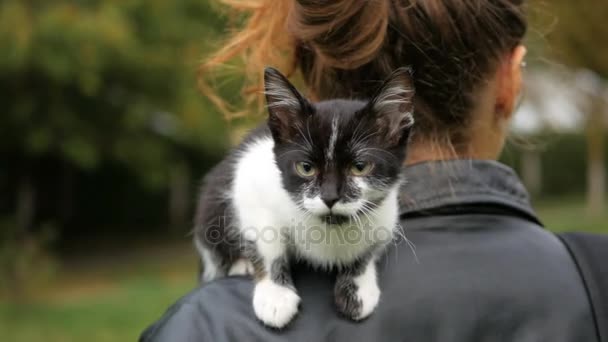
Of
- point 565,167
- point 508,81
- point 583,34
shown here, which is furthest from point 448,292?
point 565,167

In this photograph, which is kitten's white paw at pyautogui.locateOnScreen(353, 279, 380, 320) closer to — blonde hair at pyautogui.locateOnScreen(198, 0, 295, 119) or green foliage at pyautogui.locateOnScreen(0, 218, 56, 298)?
blonde hair at pyautogui.locateOnScreen(198, 0, 295, 119)

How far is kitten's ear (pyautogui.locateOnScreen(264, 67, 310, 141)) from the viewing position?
157 centimetres

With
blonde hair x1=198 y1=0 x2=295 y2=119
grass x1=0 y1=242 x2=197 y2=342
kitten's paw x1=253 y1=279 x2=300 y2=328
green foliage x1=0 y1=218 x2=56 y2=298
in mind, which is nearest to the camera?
kitten's paw x1=253 y1=279 x2=300 y2=328

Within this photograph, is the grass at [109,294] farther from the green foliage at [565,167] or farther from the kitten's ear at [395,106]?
the green foliage at [565,167]

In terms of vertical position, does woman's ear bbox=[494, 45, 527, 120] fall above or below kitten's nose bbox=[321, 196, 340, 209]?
above

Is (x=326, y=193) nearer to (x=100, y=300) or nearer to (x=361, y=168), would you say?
(x=361, y=168)

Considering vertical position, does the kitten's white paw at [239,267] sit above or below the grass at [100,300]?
above

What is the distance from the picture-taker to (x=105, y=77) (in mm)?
9469

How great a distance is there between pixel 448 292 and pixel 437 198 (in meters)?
0.27

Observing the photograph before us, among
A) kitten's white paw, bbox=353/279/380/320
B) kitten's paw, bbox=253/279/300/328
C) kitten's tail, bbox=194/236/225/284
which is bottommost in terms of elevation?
kitten's tail, bbox=194/236/225/284

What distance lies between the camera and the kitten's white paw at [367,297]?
57.7 inches

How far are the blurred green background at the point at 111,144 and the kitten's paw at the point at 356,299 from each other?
1.22 meters

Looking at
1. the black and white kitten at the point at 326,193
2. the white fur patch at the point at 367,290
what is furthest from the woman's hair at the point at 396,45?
the white fur patch at the point at 367,290

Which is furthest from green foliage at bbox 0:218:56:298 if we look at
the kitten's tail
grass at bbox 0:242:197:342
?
the kitten's tail
